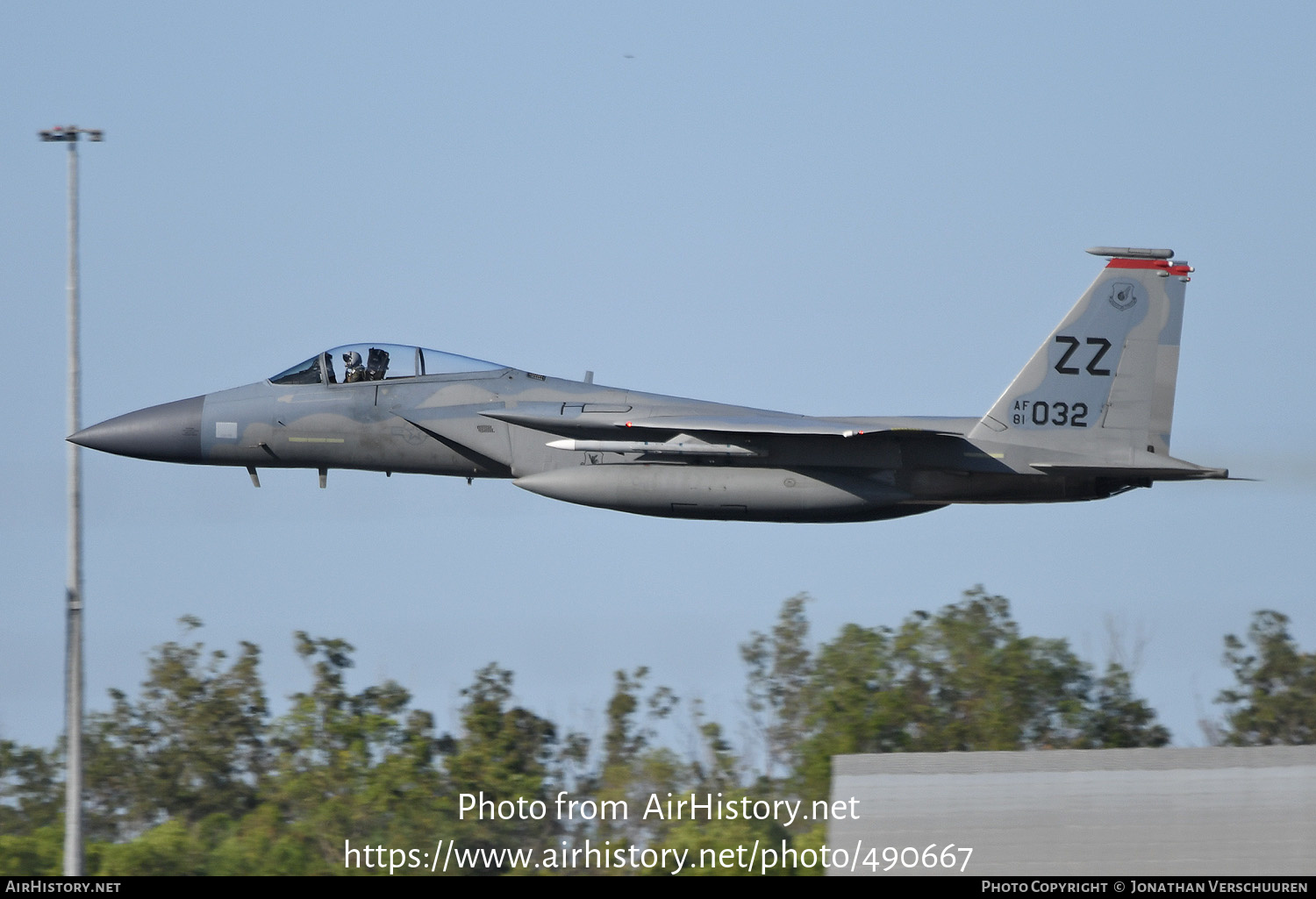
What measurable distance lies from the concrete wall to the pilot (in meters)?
8.41

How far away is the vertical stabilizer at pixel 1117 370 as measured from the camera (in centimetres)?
1884

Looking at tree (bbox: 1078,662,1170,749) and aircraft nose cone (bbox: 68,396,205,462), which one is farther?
tree (bbox: 1078,662,1170,749)

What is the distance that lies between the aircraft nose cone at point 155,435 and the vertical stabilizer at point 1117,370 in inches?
422

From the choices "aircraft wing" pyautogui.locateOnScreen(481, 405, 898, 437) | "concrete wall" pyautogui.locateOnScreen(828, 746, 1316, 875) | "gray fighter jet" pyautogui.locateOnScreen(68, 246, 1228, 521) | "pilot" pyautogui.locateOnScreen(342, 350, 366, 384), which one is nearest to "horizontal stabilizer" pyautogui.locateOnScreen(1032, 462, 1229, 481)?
"gray fighter jet" pyautogui.locateOnScreen(68, 246, 1228, 521)

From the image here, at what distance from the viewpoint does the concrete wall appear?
18.0m

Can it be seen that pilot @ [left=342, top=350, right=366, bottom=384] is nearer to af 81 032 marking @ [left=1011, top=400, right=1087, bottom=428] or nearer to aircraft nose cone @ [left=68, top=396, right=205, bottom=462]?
aircraft nose cone @ [left=68, top=396, right=205, bottom=462]

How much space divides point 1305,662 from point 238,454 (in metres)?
30.2

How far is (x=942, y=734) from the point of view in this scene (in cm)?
3497

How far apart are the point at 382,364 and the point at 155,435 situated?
3327 mm

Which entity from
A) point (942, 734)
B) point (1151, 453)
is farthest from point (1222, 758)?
point (942, 734)

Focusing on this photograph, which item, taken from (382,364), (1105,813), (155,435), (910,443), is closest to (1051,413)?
(910,443)

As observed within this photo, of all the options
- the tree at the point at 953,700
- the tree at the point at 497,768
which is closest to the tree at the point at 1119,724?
the tree at the point at 953,700

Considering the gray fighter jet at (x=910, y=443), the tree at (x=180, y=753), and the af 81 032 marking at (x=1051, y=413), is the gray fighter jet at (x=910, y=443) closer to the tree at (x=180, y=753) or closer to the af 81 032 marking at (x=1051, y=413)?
the af 81 032 marking at (x=1051, y=413)
